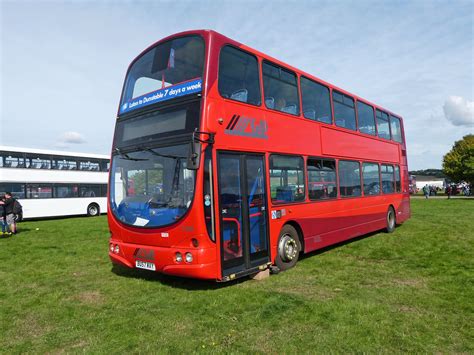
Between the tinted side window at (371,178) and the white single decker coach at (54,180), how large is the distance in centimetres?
1882

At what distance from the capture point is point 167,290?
6.22 m

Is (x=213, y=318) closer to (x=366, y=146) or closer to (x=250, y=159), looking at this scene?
(x=250, y=159)

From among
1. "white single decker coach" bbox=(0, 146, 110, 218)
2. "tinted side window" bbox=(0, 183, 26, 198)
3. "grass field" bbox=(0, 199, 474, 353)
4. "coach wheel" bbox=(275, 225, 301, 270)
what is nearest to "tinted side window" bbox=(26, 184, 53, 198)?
"white single decker coach" bbox=(0, 146, 110, 218)

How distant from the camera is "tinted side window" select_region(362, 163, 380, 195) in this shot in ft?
37.1

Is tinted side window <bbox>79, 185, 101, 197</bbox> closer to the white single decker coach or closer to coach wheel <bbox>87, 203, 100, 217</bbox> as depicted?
the white single decker coach

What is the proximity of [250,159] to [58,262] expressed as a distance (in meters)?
5.73

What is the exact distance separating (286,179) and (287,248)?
145cm

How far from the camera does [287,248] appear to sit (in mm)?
7566

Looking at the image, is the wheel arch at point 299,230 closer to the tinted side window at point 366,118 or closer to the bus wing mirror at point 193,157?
the bus wing mirror at point 193,157

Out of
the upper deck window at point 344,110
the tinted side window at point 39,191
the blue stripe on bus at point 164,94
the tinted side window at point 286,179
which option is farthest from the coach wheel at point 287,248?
the tinted side window at point 39,191

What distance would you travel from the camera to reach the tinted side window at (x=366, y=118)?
1142cm

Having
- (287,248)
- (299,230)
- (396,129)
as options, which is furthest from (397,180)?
(287,248)

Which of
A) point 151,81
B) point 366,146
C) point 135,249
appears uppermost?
point 151,81

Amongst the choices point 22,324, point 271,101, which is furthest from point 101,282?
point 271,101
